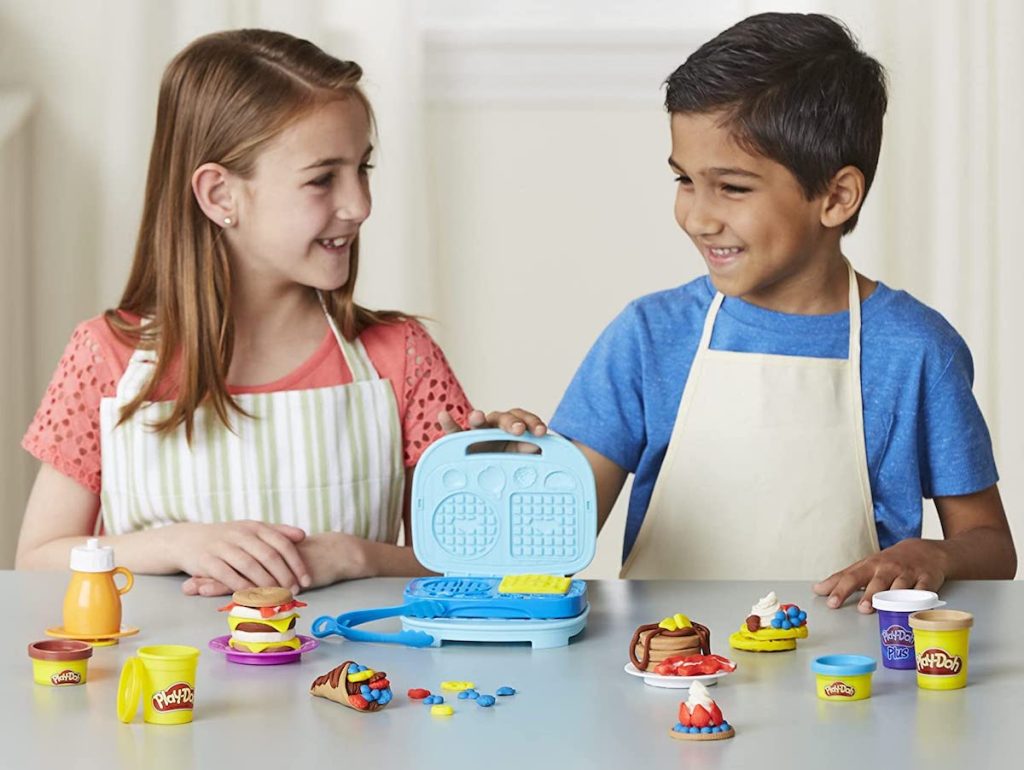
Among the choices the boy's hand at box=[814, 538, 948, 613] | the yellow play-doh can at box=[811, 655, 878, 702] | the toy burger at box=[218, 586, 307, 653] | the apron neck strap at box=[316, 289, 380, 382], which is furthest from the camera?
the apron neck strap at box=[316, 289, 380, 382]

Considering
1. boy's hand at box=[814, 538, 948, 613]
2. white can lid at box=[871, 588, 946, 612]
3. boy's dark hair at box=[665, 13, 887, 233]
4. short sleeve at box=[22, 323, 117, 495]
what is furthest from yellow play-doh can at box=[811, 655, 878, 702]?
short sleeve at box=[22, 323, 117, 495]

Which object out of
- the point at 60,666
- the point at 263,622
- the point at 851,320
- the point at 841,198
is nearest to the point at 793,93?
the point at 841,198

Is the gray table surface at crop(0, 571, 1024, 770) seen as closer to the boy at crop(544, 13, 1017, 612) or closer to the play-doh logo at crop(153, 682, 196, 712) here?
the play-doh logo at crop(153, 682, 196, 712)

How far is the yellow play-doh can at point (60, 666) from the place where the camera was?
0.96 metres

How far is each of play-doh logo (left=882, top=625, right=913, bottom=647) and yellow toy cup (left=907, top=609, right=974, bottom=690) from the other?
0.14 feet

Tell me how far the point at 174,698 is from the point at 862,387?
905 millimetres

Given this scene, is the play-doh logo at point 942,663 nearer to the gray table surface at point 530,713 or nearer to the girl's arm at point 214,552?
the gray table surface at point 530,713

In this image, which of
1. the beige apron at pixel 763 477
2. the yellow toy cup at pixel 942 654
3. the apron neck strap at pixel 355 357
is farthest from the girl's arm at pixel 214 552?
the yellow toy cup at pixel 942 654

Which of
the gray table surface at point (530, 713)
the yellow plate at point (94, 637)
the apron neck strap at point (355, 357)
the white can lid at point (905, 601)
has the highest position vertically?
the apron neck strap at point (355, 357)

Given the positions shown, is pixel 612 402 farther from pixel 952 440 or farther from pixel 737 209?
pixel 952 440

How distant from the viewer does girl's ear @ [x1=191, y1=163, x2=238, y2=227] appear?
163 centimetres

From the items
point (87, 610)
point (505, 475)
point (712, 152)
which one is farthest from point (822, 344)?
point (87, 610)

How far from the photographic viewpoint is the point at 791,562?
1.54 metres

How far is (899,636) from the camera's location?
3.32ft
